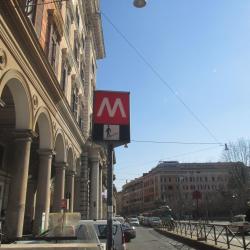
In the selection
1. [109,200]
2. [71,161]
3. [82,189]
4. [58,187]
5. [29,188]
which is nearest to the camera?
[109,200]

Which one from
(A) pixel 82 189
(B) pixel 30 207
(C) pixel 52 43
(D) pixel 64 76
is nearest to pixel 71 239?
(C) pixel 52 43

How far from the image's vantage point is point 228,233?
14812mm

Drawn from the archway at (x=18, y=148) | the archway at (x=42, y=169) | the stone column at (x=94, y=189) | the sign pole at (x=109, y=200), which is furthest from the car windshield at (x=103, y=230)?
the stone column at (x=94, y=189)

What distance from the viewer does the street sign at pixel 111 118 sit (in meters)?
7.57

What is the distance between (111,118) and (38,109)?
9994mm

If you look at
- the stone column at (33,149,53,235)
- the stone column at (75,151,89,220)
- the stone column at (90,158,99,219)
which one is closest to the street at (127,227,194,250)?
the stone column at (33,149,53,235)

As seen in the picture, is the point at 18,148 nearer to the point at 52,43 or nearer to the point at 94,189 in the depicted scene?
the point at 52,43

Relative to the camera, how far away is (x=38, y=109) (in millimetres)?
16969

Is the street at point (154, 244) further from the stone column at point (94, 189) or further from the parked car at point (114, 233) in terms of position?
the stone column at point (94, 189)

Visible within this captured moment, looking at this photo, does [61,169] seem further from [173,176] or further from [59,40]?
[173,176]

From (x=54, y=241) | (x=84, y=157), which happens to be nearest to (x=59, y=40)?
(x=84, y=157)

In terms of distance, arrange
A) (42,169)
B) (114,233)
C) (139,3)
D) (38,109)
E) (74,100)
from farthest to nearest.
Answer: (74,100) → (42,169) → (38,109) → (114,233) → (139,3)

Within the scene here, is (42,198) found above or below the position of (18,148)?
below

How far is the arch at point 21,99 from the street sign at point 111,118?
6928mm
